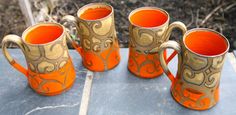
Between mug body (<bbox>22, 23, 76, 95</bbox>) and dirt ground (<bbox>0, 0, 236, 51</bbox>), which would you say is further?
dirt ground (<bbox>0, 0, 236, 51</bbox>)

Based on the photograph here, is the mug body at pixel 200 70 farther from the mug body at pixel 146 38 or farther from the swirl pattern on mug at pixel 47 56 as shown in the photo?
the swirl pattern on mug at pixel 47 56

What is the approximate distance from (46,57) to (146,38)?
22 centimetres

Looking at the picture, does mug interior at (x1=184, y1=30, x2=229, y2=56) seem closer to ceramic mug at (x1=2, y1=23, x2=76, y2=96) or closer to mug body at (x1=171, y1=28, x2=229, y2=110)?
mug body at (x1=171, y1=28, x2=229, y2=110)

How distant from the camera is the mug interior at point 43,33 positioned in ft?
2.41

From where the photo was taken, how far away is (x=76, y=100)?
0.76 metres

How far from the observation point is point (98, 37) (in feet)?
2.47

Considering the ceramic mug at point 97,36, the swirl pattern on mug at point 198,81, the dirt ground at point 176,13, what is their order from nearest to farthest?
the swirl pattern on mug at point 198,81 < the ceramic mug at point 97,36 < the dirt ground at point 176,13

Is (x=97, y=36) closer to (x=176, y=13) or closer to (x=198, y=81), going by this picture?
(x=198, y=81)

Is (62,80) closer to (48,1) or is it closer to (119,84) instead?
(119,84)

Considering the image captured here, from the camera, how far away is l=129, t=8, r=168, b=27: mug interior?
2.50ft

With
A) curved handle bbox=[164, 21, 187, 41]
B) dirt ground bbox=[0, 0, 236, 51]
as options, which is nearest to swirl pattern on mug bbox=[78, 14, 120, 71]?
curved handle bbox=[164, 21, 187, 41]

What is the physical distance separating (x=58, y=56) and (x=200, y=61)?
305mm

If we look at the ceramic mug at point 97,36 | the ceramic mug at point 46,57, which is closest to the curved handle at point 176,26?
the ceramic mug at point 97,36

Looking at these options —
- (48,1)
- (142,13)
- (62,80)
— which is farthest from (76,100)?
(48,1)
